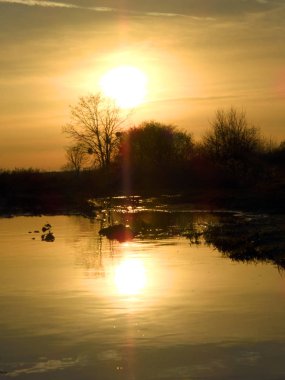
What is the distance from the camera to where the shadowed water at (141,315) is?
29.5 feet

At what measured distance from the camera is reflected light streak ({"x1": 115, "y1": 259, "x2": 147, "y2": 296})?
48.5ft

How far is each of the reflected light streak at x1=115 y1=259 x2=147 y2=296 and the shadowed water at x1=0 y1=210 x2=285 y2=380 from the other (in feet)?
0.08

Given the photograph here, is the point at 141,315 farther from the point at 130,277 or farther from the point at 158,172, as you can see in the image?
the point at 158,172

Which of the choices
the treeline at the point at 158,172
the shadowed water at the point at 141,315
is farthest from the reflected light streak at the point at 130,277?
the treeline at the point at 158,172

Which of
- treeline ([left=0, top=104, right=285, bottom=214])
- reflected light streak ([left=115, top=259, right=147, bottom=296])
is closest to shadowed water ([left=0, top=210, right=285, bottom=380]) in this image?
reflected light streak ([left=115, top=259, right=147, bottom=296])

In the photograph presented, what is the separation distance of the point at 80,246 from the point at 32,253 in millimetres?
2329

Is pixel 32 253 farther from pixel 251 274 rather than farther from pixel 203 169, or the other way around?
pixel 203 169

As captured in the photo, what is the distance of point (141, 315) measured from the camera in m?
12.0

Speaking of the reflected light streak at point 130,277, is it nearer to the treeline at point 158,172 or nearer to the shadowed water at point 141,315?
the shadowed water at point 141,315

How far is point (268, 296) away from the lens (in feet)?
44.5

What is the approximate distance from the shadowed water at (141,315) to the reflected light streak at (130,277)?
2 centimetres

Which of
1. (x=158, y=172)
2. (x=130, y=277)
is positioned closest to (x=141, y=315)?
(x=130, y=277)

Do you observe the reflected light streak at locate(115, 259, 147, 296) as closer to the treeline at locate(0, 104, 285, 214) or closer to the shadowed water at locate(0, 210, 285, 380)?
the shadowed water at locate(0, 210, 285, 380)

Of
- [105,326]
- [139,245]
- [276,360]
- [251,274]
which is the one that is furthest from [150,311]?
[139,245]
